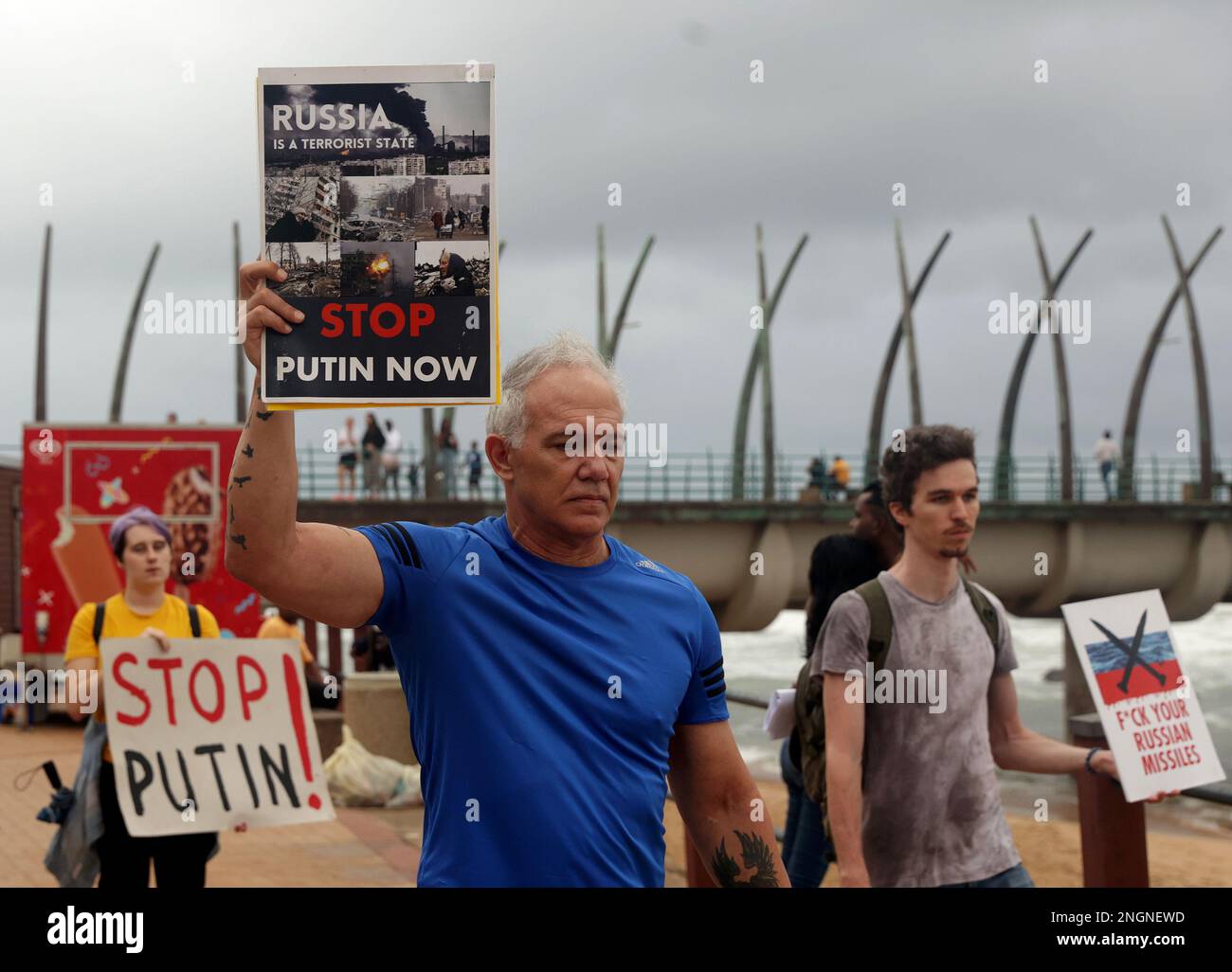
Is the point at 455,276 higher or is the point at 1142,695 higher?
the point at 455,276

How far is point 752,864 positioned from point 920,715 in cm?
130

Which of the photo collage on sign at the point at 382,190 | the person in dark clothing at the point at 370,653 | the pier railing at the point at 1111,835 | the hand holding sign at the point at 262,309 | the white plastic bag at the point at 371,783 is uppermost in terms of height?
the photo collage on sign at the point at 382,190

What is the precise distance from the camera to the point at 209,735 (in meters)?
5.77

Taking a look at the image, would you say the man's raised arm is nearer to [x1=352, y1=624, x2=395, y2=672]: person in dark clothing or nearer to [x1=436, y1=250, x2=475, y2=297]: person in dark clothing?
[x1=436, y1=250, x2=475, y2=297]: person in dark clothing

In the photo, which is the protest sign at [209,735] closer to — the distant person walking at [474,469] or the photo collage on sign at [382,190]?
the photo collage on sign at [382,190]

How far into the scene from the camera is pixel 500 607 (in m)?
2.86

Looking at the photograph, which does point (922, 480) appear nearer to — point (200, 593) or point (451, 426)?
point (200, 593)

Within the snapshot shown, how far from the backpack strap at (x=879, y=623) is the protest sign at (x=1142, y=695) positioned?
607 mm

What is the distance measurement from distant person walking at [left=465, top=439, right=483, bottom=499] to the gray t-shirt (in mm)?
25145

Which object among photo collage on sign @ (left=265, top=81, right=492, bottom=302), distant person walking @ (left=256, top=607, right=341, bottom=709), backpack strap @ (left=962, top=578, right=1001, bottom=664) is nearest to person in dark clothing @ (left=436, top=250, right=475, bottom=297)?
photo collage on sign @ (left=265, top=81, right=492, bottom=302)

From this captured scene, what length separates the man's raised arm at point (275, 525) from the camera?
2654mm

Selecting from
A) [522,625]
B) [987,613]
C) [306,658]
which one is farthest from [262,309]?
[306,658]

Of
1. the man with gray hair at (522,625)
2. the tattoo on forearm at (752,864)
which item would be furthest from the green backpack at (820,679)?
the man with gray hair at (522,625)

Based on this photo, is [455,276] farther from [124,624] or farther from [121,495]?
[121,495]
